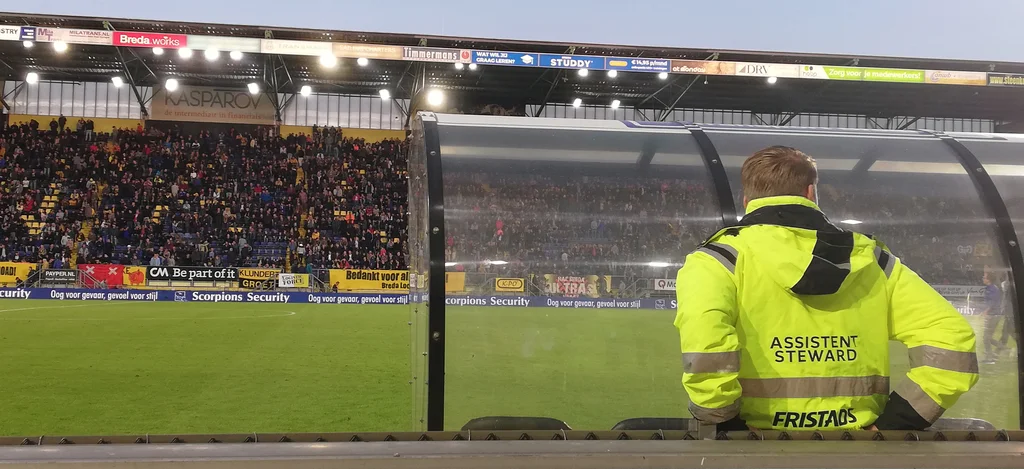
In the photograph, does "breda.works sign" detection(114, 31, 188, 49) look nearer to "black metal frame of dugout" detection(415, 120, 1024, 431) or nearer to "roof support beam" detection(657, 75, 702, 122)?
"roof support beam" detection(657, 75, 702, 122)

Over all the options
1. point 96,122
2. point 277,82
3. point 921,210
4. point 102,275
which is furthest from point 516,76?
point 921,210

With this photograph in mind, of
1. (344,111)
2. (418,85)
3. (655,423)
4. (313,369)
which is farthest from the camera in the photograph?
(344,111)

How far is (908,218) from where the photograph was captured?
306 centimetres

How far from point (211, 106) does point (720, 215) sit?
1308 inches

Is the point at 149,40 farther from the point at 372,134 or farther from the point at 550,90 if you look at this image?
the point at 550,90

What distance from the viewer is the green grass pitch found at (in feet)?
9.42

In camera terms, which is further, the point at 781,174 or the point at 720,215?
the point at 720,215

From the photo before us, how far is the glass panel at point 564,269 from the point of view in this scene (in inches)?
110

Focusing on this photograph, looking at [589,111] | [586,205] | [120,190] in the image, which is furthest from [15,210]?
[586,205]

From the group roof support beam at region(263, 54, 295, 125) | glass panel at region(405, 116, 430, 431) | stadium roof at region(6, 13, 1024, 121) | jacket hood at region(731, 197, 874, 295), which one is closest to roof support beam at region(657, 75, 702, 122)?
stadium roof at region(6, 13, 1024, 121)

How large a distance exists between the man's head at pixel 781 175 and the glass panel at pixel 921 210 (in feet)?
3.30

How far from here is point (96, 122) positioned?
1226 inches

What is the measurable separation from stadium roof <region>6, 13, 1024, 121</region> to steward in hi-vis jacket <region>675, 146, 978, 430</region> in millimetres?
24902

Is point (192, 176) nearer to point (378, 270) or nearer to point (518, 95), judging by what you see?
point (378, 270)
